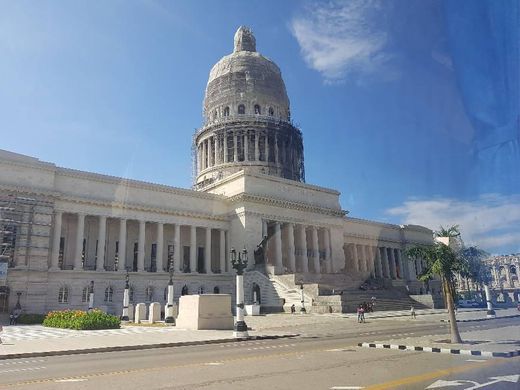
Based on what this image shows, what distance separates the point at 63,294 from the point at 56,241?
5.72m

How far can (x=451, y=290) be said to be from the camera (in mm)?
18359

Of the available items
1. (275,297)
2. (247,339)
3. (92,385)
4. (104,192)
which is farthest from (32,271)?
(92,385)

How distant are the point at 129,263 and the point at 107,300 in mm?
6170

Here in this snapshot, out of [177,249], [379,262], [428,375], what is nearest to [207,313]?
[428,375]

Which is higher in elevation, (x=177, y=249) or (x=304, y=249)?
(x=304, y=249)

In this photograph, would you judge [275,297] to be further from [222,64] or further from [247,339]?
[222,64]

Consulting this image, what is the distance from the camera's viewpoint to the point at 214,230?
62.5m

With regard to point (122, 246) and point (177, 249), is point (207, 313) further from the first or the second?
point (177, 249)

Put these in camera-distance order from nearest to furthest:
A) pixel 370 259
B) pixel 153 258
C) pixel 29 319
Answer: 1. pixel 29 319
2. pixel 153 258
3. pixel 370 259

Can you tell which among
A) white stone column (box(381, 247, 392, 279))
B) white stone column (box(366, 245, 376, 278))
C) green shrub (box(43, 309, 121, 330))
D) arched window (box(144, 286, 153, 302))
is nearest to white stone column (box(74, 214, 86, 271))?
arched window (box(144, 286, 153, 302))

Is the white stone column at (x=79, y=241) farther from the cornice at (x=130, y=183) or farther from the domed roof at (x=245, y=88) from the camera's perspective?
the domed roof at (x=245, y=88)

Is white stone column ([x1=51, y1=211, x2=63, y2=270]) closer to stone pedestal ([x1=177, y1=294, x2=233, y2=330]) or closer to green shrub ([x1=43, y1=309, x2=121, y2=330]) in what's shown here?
green shrub ([x1=43, y1=309, x2=121, y2=330])

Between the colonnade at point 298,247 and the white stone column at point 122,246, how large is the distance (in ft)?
61.9

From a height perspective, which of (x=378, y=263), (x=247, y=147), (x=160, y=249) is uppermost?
(x=247, y=147)
